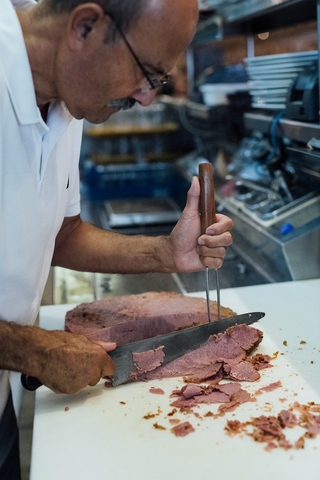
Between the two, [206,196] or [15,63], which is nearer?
[15,63]

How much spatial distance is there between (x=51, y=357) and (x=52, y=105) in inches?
24.3

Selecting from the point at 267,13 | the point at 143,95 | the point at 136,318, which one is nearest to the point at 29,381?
the point at 136,318

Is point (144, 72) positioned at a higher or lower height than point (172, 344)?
higher

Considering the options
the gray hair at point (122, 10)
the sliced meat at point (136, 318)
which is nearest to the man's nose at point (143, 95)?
the gray hair at point (122, 10)

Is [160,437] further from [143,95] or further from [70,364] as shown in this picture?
[143,95]

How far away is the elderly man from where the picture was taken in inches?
48.3

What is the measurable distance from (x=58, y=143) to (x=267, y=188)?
1494mm

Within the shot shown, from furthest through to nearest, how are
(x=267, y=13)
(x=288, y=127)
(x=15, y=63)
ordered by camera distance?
(x=267, y=13) → (x=288, y=127) → (x=15, y=63)

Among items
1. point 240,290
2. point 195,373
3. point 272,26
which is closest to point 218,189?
point 272,26

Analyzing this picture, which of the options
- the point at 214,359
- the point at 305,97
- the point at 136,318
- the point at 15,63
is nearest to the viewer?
the point at 15,63

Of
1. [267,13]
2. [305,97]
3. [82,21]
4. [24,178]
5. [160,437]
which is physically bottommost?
[160,437]

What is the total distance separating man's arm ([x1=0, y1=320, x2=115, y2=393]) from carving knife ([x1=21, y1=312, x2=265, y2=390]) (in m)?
0.10

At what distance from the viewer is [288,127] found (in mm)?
2209

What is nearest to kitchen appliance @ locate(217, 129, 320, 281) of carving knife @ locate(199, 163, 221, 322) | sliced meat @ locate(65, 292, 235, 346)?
sliced meat @ locate(65, 292, 235, 346)
